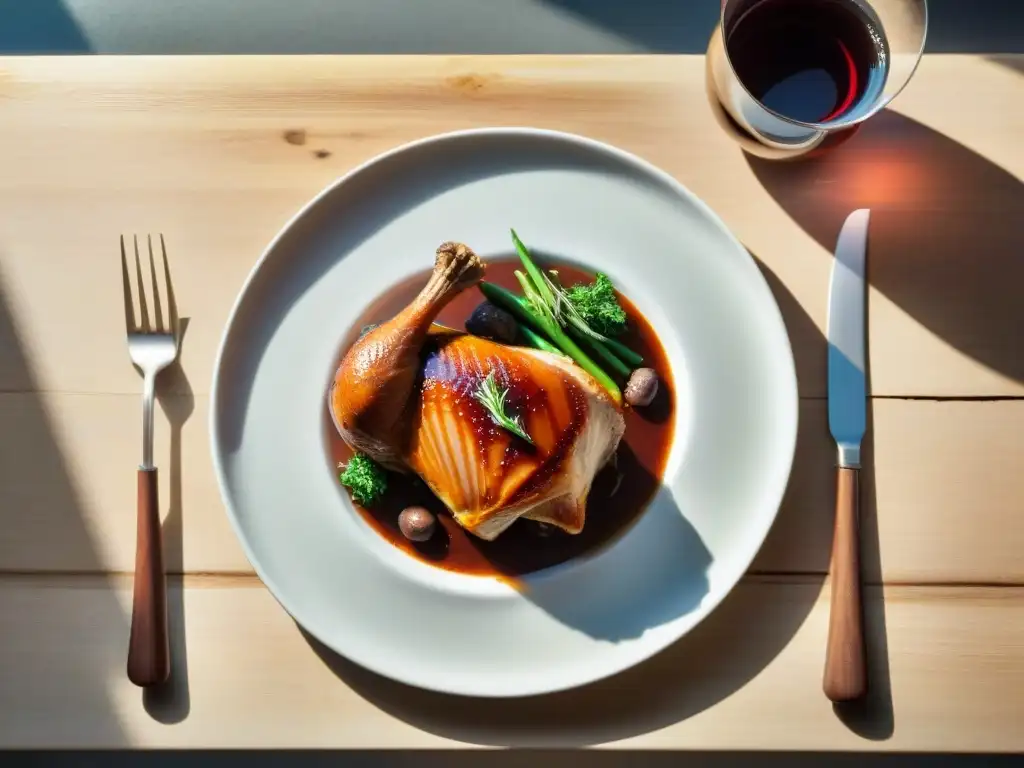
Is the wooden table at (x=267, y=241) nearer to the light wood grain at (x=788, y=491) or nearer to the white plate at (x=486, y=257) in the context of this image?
the light wood grain at (x=788, y=491)

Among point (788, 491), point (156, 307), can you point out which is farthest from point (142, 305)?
point (788, 491)

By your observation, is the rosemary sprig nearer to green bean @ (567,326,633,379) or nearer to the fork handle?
green bean @ (567,326,633,379)

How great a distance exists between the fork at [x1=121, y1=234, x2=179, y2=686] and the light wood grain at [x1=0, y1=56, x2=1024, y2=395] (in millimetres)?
47

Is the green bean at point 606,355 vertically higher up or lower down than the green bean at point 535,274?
lower down

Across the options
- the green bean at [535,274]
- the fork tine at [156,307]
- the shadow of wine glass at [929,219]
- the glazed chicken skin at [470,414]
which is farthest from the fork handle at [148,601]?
the shadow of wine glass at [929,219]

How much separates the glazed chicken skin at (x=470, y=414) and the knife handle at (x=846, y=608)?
19.9 inches

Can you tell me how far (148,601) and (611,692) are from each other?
3.07ft

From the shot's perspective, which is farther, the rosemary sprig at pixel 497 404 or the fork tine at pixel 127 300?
the fork tine at pixel 127 300

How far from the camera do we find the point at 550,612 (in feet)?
5.60

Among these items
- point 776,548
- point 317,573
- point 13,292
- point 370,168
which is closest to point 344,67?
point 370,168

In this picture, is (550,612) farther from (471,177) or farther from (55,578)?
(55,578)

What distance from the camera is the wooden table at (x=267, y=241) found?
1729 millimetres

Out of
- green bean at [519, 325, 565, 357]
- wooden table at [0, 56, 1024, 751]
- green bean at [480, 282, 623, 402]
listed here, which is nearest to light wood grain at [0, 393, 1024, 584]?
wooden table at [0, 56, 1024, 751]

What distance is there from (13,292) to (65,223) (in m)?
0.19
